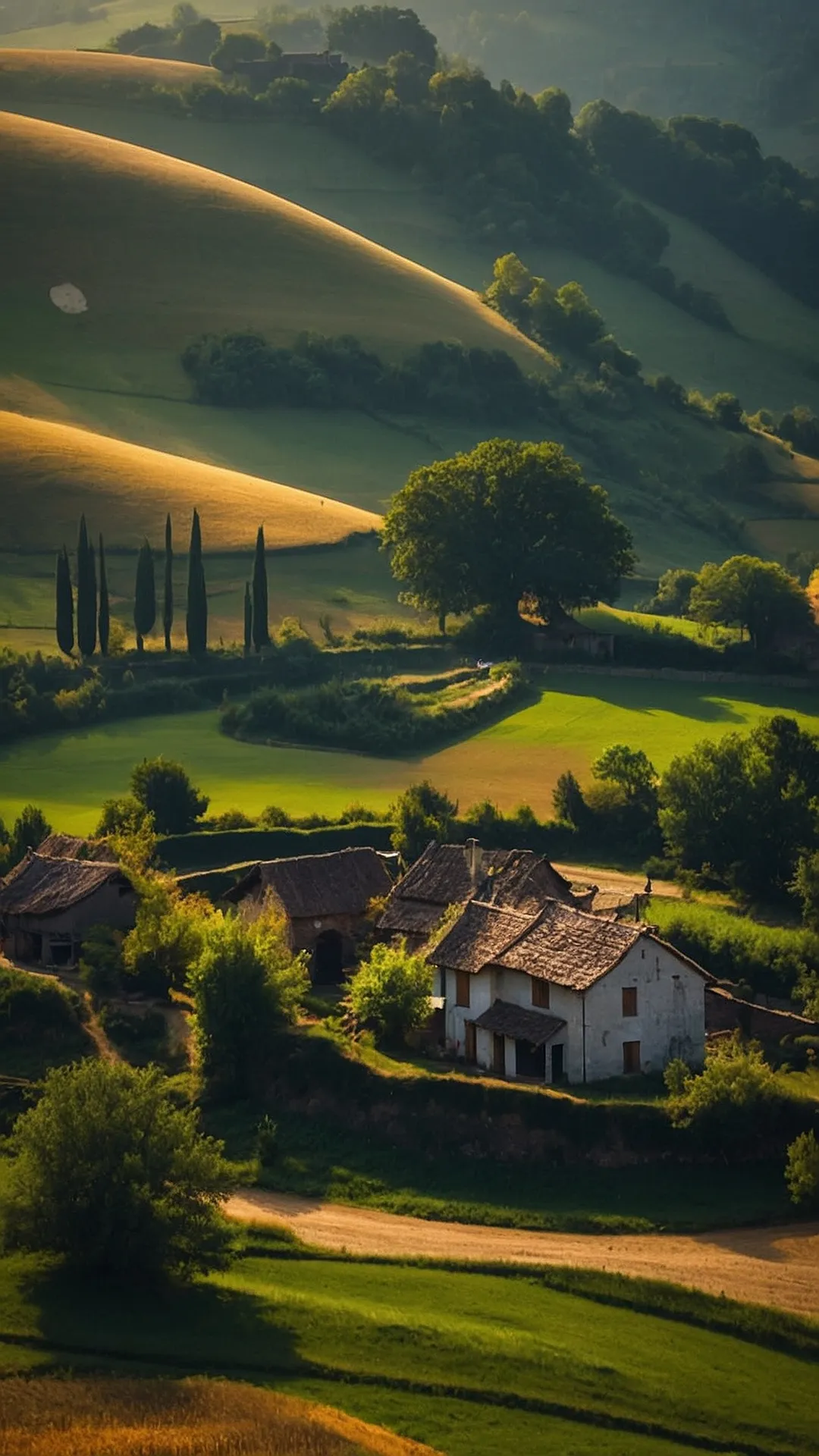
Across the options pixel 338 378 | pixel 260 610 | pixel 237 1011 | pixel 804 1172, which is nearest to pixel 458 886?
pixel 237 1011

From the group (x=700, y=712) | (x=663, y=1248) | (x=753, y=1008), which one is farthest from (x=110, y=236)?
(x=663, y=1248)

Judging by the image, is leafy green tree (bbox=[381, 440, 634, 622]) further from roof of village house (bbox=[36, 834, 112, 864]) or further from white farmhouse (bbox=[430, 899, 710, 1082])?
white farmhouse (bbox=[430, 899, 710, 1082])

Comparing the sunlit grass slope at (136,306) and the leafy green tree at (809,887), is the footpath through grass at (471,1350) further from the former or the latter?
the sunlit grass slope at (136,306)

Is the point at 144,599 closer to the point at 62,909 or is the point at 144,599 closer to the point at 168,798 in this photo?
the point at 168,798

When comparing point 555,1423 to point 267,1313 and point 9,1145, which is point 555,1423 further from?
point 9,1145

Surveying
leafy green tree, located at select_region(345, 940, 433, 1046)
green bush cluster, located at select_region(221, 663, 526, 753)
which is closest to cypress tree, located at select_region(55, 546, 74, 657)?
green bush cluster, located at select_region(221, 663, 526, 753)

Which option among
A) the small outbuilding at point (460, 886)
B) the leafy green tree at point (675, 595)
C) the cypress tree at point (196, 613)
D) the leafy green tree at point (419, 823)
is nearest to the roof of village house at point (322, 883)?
the small outbuilding at point (460, 886)
